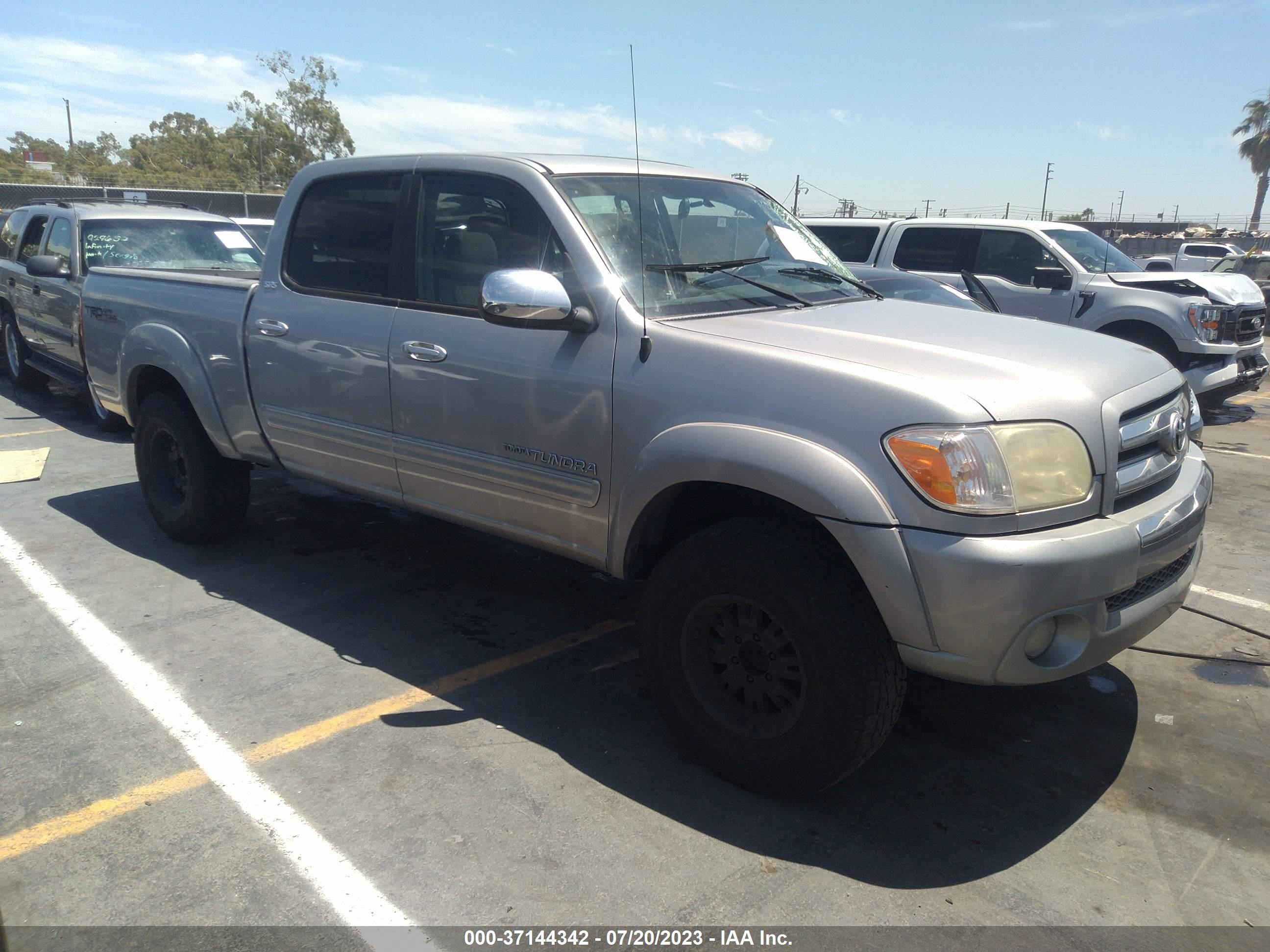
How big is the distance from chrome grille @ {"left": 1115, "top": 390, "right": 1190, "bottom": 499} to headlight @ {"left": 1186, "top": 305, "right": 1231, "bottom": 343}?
681 centimetres

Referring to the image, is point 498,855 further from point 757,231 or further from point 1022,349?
point 757,231

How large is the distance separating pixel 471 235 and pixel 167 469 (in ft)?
8.92

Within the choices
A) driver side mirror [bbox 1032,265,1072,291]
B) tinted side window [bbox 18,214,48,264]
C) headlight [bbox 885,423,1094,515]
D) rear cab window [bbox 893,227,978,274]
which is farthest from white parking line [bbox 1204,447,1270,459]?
tinted side window [bbox 18,214,48,264]

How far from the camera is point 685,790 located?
3092 millimetres

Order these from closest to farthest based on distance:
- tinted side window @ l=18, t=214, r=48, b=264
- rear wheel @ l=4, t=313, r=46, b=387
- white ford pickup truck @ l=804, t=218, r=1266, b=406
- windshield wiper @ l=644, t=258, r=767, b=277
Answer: windshield wiper @ l=644, t=258, r=767, b=277
tinted side window @ l=18, t=214, r=48, b=264
white ford pickup truck @ l=804, t=218, r=1266, b=406
rear wheel @ l=4, t=313, r=46, b=387

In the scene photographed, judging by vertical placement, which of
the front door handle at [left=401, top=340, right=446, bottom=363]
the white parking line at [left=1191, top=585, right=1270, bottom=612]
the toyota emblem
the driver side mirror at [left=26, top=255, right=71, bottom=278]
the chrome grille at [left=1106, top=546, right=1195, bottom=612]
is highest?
the driver side mirror at [left=26, top=255, right=71, bottom=278]

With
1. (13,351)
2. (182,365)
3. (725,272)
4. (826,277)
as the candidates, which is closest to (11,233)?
(13,351)

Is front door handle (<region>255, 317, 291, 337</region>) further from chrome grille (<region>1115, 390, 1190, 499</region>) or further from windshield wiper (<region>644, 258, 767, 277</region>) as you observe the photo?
chrome grille (<region>1115, 390, 1190, 499</region>)

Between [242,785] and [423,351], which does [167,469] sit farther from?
[242,785]

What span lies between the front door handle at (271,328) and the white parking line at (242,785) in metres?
1.51

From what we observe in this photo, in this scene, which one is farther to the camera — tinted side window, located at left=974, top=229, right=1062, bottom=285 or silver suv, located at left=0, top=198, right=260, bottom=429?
tinted side window, located at left=974, top=229, right=1062, bottom=285

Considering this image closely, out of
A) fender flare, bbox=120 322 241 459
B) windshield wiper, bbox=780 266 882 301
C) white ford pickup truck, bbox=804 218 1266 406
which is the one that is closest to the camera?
windshield wiper, bbox=780 266 882 301

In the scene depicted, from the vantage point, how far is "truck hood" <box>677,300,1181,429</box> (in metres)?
2.71

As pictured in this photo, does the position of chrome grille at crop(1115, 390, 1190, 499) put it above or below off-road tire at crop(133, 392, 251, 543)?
above
